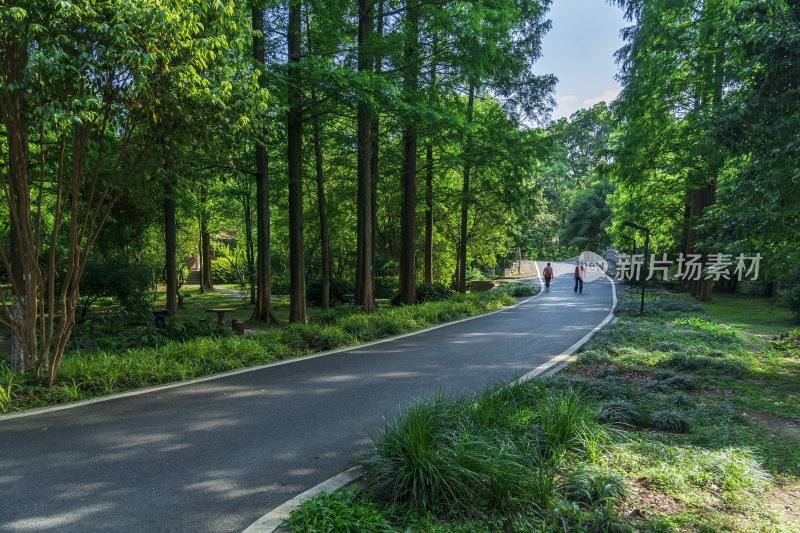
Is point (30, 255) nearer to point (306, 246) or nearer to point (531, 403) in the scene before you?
point (531, 403)

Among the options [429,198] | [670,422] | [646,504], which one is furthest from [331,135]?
[646,504]

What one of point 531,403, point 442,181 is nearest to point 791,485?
point 531,403

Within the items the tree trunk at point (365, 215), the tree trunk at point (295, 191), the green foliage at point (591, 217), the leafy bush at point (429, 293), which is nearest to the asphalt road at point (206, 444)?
the tree trunk at point (295, 191)

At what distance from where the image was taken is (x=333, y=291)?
2183 centimetres

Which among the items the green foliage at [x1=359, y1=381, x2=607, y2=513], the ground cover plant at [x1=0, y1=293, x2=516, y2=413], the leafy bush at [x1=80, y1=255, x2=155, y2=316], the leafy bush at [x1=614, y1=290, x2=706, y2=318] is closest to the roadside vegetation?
the ground cover plant at [x1=0, y1=293, x2=516, y2=413]

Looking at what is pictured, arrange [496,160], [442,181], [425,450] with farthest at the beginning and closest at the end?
[442,181] → [496,160] → [425,450]

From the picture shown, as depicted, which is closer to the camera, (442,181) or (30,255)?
(30,255)

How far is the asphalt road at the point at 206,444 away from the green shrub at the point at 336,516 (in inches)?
16.1

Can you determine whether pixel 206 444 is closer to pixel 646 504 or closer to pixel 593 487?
pixel 593 487

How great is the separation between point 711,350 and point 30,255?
1199cm

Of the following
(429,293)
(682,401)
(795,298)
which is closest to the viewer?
(682,401)

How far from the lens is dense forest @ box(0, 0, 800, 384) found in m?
5.56

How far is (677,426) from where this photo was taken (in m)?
4.89

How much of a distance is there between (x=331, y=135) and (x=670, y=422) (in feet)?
41.0
